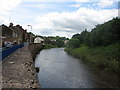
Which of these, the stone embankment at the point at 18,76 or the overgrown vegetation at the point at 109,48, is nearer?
the stone embankment at the point at 18,76

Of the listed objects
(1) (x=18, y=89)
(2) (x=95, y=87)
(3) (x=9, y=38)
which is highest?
(3) (x=9, y=38)

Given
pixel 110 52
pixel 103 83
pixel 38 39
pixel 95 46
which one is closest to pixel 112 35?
pixel 110 52

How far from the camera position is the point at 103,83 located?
2062cm

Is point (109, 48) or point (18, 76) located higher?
point (109, 48)

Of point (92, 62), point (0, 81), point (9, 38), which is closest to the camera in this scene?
point (0, 81)

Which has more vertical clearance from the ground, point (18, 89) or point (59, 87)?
point (18, 89)

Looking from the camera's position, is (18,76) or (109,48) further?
(109,48)

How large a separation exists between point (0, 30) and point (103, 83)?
36996 mm

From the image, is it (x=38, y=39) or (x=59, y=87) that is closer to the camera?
(x=59, y=87)

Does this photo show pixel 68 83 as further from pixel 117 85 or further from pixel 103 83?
pixel 117 85

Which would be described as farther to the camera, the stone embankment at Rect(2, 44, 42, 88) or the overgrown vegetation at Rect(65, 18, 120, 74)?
the overgrown vegetation at Rect(65, 18, 120, 74)

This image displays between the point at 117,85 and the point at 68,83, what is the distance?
567 cm

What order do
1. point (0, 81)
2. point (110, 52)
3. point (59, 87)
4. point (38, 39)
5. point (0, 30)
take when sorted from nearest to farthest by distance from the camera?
point (0, 81)
point (59, 87)
point (110, 52)
point (0, 30)
point (38, 39)

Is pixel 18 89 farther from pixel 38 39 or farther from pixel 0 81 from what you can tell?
pixel 38 39
